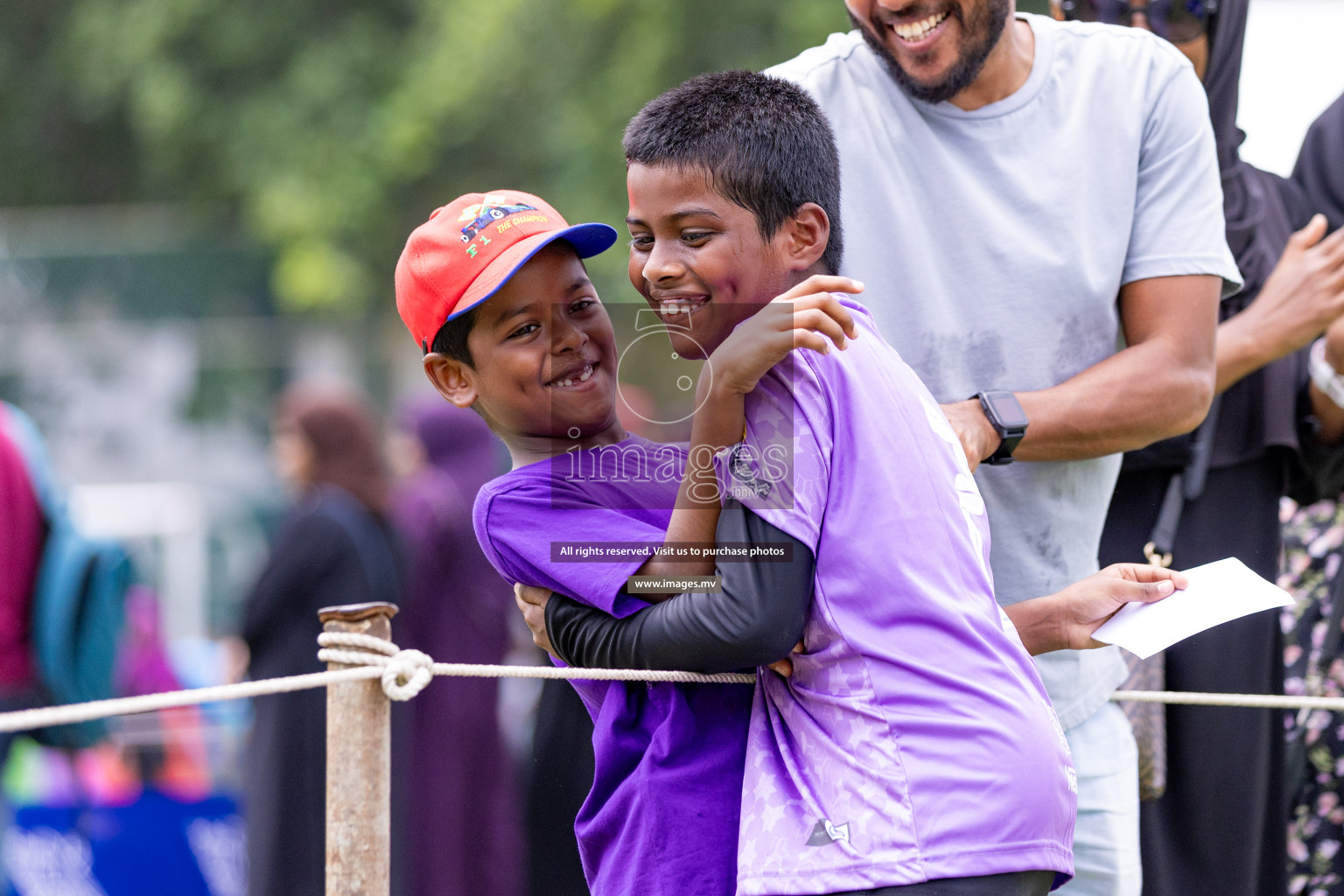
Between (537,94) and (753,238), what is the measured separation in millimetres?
12056

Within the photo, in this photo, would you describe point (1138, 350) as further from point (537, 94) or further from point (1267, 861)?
point (537, 94)

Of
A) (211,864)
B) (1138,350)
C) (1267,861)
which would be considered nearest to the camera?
(1138,350)

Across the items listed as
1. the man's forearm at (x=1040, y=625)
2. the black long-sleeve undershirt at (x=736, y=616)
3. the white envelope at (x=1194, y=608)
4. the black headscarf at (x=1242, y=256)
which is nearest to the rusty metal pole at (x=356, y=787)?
the black long-sleeve undershirt at (x=736, y=616)

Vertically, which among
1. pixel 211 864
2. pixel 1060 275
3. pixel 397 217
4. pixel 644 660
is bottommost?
pixel 211 864

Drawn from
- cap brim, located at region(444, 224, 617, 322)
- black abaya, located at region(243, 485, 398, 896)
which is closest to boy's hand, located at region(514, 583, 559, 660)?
cap brim, located at region(444, 224, 617, 322)

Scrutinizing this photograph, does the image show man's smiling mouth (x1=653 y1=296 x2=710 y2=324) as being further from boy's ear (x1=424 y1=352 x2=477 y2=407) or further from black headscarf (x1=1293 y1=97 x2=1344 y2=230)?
black headscarf (x1=1293 y1=97 x2=1344 y2=230)

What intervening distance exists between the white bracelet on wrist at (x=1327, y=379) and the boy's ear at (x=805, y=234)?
4.83 feet

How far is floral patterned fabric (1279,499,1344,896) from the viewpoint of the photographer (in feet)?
9.36

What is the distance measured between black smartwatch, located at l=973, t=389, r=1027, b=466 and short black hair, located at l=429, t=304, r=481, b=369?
75 centimetres

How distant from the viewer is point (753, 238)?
1.61m

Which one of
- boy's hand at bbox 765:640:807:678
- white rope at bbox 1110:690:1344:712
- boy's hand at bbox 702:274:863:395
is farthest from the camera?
white rope at bbox 1110:690:1344:712

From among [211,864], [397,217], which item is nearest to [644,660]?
[211,864]

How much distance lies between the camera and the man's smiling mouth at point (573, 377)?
1.84m

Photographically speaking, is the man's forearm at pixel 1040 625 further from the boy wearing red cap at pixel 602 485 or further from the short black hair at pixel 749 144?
the short black hair at pixel 749 144
